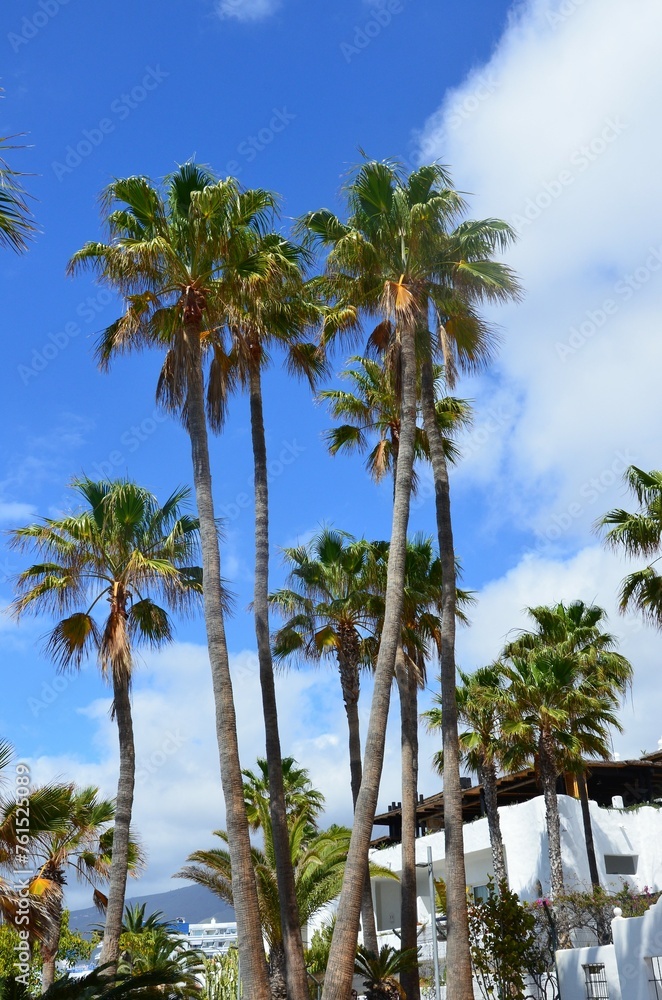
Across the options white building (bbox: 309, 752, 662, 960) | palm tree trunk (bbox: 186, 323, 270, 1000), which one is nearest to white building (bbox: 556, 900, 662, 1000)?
palm tree trunk (bbox: 186, 323, 270, 1000)

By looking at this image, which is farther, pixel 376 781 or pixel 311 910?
pixel 311 910

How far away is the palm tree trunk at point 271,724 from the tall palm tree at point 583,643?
1413 cm

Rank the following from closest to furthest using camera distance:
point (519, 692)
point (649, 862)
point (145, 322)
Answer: point (145, 322)
point (519, 692)
point (649, 862)

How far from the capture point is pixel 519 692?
29109 millimetres

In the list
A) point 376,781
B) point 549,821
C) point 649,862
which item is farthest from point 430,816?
point 376,781

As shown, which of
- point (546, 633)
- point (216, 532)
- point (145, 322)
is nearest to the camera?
Result: point (216, 532)

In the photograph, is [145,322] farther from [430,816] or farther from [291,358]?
[430,816]

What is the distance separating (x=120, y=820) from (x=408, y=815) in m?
6.56

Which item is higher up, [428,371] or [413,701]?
[428,371]

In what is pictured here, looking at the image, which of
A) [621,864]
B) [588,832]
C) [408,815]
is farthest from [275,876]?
[621,864]

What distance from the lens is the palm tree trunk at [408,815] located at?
2062cm

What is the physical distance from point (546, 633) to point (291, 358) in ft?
48.2

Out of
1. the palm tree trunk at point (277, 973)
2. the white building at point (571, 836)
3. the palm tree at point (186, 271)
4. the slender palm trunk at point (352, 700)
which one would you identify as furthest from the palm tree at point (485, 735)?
the palm tree at point (186, 271)

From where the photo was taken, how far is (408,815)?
2234cm
